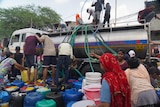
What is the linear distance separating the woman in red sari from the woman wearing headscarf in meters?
0.42

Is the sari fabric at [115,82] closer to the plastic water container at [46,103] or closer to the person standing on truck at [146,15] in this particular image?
the plastic water container at [46,103]

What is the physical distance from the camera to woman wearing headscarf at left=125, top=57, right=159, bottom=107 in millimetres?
2732

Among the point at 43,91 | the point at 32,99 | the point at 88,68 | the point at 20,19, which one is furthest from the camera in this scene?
the point at 20,19

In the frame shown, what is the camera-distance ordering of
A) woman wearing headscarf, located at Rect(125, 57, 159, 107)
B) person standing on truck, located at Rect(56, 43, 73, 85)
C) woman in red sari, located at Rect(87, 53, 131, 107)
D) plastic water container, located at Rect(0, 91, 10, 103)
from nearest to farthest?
woman in red sari, located at Rect(87, 53, 131, 107) → woman wearing headscarf, located at Rect(125, 57, 159, 107) → plastic water container, located at Rect(0, 91, 10, 103) → person standing on truck, located at Rect(56, 43, 73, 85)

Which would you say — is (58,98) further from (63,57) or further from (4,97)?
(63,57)

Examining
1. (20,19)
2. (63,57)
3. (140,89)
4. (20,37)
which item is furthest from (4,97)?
(20,19)

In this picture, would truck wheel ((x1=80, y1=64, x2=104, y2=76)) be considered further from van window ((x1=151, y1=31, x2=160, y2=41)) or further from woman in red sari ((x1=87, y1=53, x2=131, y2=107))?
woman in red sari ((x1=87, y1=53, x2=131, y2=107))

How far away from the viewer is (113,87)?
2.23 meters

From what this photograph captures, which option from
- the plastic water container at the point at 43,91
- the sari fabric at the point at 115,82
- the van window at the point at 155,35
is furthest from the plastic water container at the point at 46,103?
the van window at the point at 155,35

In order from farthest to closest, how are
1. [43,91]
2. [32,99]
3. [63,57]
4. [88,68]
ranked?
[88,68]
[63,57]
[43,91]
[32,99]

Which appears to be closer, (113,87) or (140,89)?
(113,87)

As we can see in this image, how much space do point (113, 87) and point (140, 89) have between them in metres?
0.74

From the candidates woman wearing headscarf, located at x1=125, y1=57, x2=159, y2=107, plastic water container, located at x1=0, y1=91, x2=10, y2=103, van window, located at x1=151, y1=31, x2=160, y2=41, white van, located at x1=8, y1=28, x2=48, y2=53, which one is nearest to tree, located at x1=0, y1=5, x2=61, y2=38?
white van, located at x1=8, y1=28, x2=48, y2=53

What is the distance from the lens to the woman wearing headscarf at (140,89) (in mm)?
2732
